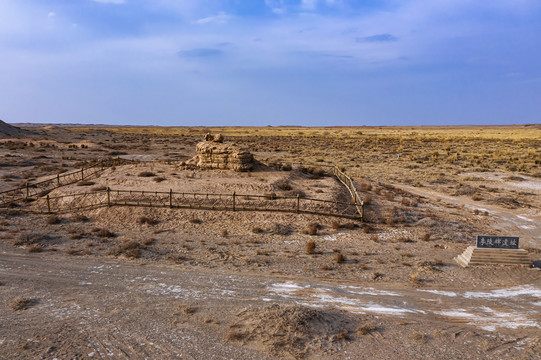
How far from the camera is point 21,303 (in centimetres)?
1066

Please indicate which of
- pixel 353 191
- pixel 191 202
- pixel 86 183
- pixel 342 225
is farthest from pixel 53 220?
pixel 353 191

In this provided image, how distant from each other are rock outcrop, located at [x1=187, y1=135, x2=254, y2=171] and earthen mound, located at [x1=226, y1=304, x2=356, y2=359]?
17.1 meters

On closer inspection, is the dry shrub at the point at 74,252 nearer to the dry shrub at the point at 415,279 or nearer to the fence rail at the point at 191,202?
the fence rail at the point at 191,202

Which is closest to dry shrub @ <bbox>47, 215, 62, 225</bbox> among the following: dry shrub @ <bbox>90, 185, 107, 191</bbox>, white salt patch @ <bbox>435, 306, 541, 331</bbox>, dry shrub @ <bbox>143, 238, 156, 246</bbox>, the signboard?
dry shrub @ <bbox>90, 185, 107, 191</bbox>

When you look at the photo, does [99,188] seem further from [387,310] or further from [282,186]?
[387,310]

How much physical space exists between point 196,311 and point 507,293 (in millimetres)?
10049

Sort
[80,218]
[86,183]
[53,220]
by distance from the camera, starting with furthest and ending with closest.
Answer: [86,183] < [80,218] < [53,220]

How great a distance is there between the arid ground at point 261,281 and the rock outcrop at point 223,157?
1.24 metres

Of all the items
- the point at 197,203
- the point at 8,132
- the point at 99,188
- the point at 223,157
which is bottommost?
the point at 197,203

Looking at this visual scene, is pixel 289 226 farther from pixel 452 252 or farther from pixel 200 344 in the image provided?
pixel 200 344

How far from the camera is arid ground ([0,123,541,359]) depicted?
9.04 metres

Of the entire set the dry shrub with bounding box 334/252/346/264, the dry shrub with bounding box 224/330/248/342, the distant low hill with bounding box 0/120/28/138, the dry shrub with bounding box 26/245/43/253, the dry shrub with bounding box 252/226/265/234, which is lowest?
the dry shrub with bounding box 224/330/248/342

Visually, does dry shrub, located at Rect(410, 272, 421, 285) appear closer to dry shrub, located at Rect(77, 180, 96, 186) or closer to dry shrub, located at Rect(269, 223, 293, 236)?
dry shrub, located at Rect(269, 223, 293, 236)

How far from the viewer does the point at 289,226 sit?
18969 millimetres
